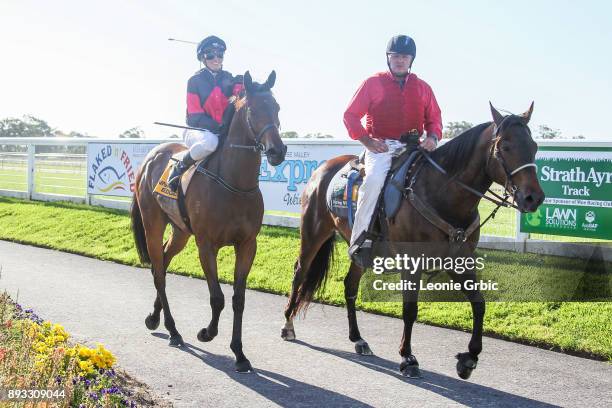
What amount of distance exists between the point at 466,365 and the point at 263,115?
273cm

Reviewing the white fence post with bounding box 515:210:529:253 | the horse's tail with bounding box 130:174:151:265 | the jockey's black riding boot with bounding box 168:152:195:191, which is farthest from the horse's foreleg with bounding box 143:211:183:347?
the white fence post with bounding box 515:210:529:253

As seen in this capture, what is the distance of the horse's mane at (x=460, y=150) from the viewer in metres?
6.06

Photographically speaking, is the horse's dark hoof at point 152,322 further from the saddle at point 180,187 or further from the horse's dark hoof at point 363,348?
the horse's dark hoof at point 363,348

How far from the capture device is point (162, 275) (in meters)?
7.97

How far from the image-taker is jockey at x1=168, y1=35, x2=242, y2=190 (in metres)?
7.28

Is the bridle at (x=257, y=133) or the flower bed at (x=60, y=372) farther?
the bridle at (x=257, y=133)

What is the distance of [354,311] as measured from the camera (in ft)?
24.6

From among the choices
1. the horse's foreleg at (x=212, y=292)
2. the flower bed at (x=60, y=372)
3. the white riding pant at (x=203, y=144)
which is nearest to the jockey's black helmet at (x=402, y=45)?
the white riding pant at (x=203, y=144)

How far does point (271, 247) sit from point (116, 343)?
5.78 metres

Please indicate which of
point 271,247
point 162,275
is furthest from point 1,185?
point 162,275

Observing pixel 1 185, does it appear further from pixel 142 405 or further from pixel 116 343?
pixel 142 405

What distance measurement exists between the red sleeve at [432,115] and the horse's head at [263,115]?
4.91 ft

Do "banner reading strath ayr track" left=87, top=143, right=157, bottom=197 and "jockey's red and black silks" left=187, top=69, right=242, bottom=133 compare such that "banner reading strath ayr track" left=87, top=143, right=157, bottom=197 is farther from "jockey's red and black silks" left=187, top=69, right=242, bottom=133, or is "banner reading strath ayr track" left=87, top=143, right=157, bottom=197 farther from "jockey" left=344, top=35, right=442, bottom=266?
"jockey" left=344, top=35, right=442, bottom=266

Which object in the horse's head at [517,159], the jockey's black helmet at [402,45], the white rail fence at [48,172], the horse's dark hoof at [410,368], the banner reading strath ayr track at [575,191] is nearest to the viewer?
the horse's head at [517,159]
